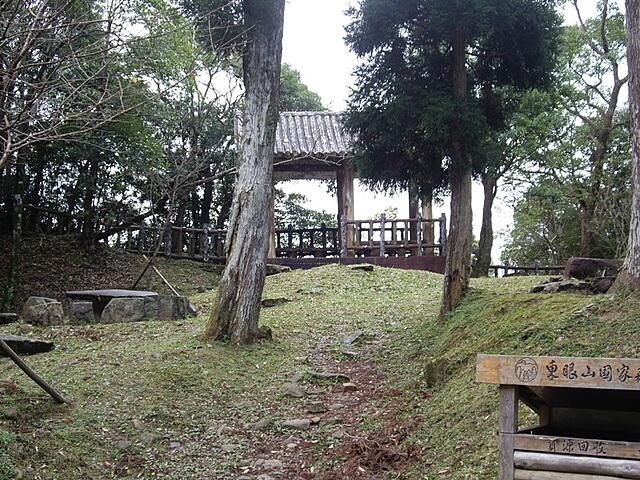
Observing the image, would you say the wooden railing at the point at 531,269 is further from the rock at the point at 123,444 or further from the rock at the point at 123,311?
the rock at the point at 123,444

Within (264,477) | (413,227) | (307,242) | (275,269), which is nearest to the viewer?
(264,477)

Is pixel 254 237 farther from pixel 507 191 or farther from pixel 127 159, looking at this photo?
pixel 507 191

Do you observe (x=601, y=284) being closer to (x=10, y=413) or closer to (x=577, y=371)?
(x=577, y=371)

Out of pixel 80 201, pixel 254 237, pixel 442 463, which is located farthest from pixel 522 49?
pixel 80 201

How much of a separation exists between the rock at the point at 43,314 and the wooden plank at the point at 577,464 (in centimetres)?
999

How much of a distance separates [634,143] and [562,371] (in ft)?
16.5

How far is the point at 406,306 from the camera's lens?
508 inches

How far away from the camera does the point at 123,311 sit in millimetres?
11750

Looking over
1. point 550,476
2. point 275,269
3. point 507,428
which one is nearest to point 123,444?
point 507,428

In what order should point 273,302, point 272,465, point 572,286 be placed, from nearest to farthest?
point 272,465 < point 572,286 < point 273,302

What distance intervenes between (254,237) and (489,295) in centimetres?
360

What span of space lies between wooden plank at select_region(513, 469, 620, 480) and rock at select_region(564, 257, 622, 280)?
256 inches

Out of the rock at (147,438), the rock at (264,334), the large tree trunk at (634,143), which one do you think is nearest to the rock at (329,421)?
the rock at (147,438)

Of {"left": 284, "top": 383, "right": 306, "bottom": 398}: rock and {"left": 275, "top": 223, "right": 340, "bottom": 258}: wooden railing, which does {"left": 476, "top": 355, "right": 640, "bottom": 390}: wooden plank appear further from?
{"left": 275, "top": 223, "right": 340, "bottom": 258}: wooden railing
